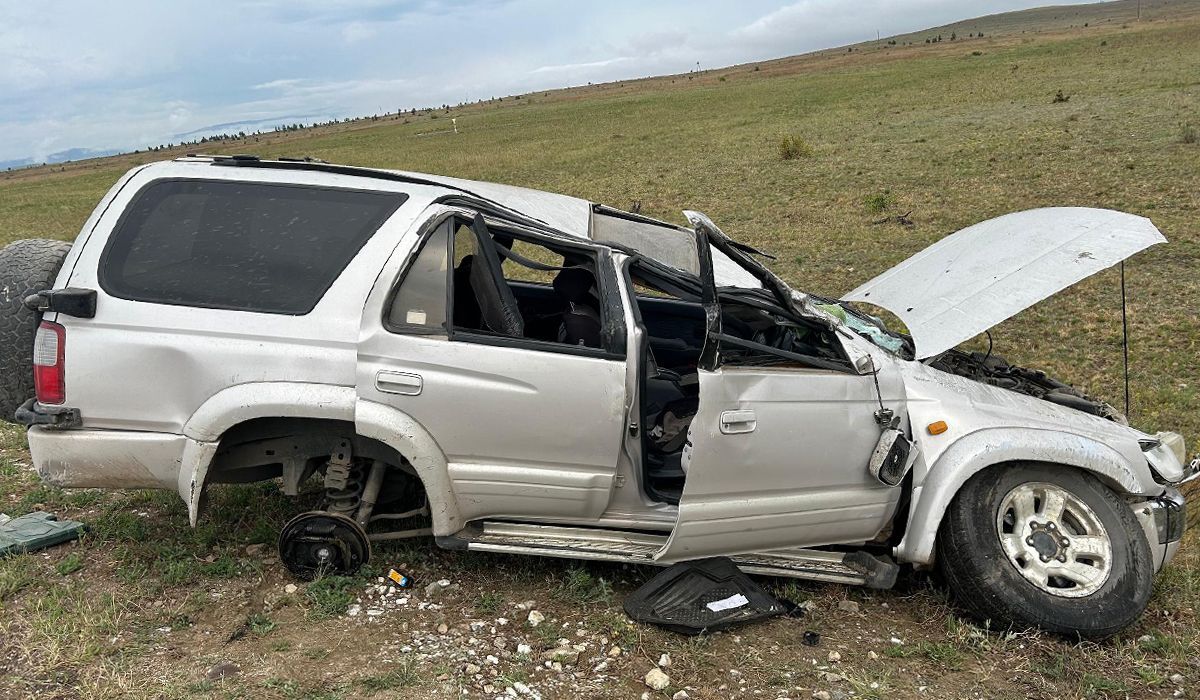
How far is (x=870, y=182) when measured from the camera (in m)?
15.3

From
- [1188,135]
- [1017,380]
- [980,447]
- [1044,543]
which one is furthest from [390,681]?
[1188,135]

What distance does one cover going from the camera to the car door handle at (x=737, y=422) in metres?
3.38

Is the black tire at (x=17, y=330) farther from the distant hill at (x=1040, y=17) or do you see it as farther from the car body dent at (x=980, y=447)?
the distant hill at (x=1040, y=17)

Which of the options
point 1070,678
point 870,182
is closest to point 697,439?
point 1070,678

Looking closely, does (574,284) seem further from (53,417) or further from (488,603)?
(53,417)

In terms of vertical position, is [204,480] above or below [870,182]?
below

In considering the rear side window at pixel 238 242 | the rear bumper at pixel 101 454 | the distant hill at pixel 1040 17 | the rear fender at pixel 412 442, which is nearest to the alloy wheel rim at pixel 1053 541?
the rear fender at pixel 412 442

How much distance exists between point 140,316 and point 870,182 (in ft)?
45.4

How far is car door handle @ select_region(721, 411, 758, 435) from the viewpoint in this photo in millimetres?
3381

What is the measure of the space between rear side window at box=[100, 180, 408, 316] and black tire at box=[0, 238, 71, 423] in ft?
1.57

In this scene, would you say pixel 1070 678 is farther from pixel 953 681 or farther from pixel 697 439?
pixel 697 439

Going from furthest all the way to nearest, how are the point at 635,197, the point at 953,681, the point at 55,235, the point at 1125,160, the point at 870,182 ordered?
the point at 55,235 → the point at 635,197 → the point at 870,182 → the point at 1125,160 → the point at 953,681

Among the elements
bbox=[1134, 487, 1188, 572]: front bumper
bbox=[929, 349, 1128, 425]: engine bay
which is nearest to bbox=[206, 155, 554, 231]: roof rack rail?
bbox=[929, 349, 1128, 425]: engine bay

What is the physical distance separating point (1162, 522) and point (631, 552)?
7.44ft
